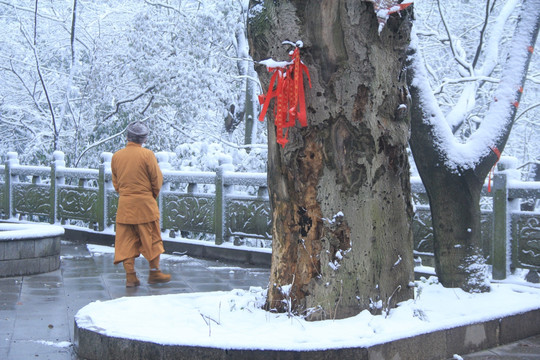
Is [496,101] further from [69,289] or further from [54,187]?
[54,187]

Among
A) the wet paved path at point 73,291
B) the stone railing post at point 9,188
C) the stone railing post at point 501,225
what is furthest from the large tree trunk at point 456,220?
the stone railing post at point 9,188

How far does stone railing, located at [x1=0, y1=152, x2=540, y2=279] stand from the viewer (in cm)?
762

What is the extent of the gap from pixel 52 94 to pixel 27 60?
3.69 feet

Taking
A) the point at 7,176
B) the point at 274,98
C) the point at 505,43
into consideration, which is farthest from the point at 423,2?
the point at 274,98

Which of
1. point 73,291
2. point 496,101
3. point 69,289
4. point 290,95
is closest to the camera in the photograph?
point 290,95

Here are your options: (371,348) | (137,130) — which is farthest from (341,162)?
(137,130)

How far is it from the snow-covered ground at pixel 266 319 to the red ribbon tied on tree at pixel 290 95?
129cm

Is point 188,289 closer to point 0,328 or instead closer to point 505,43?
point 0,328

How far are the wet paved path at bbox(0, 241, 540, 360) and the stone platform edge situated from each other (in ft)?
0.31

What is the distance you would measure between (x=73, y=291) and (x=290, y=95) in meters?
3.97

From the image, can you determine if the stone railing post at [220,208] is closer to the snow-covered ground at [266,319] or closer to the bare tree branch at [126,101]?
the snow-covered ground at [266,319]

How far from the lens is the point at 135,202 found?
7.77m

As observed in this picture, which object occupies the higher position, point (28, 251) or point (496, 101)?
point (496, 101)

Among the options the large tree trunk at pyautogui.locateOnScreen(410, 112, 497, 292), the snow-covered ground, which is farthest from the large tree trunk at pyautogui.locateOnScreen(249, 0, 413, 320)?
the large tree trunk at pyautogui.locateOnScreen(410, 112, 497, 292)
